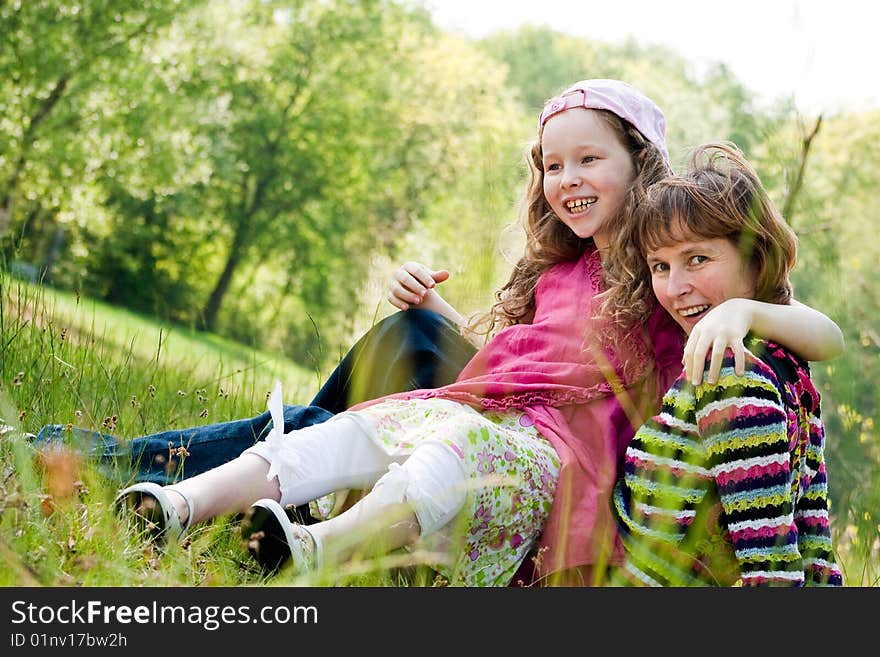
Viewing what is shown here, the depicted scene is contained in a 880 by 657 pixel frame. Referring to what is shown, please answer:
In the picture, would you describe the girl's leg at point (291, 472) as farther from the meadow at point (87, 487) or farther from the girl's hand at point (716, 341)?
the girl's hand at point (716, 341)

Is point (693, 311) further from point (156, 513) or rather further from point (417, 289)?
point (156, 513)

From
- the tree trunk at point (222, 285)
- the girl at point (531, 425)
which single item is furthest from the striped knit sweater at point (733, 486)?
the tree trunk at point (222, 285)

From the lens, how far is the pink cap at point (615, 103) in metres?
2.54

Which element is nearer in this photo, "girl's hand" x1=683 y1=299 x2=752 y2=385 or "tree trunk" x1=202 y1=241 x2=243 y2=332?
"girl's hand" x1=683 y1=299 x2=752 y2=385

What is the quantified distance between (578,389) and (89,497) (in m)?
1.10


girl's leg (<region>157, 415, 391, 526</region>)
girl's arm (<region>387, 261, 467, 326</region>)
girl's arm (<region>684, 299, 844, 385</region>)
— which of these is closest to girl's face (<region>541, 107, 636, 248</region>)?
girl's arm (<region>387, 261, 467, 326</region>)

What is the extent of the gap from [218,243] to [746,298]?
2118cm

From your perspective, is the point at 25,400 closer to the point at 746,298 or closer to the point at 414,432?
the point at 414,432

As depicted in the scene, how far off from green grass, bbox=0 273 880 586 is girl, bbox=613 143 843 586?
0.72 feet

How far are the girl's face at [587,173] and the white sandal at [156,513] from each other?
4.03ft

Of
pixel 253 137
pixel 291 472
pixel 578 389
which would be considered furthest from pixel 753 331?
pixel 253 137

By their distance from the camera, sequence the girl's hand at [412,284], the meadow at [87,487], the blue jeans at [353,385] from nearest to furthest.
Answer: the meadow at [87,487]
the blue jeans at [353,385]
the girl's hand at [412,284]

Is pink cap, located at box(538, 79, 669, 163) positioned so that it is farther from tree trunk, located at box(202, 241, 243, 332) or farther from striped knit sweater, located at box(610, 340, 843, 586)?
tree trunk, located at box(202, 241, 243, 332)

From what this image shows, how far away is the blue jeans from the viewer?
2334mm
